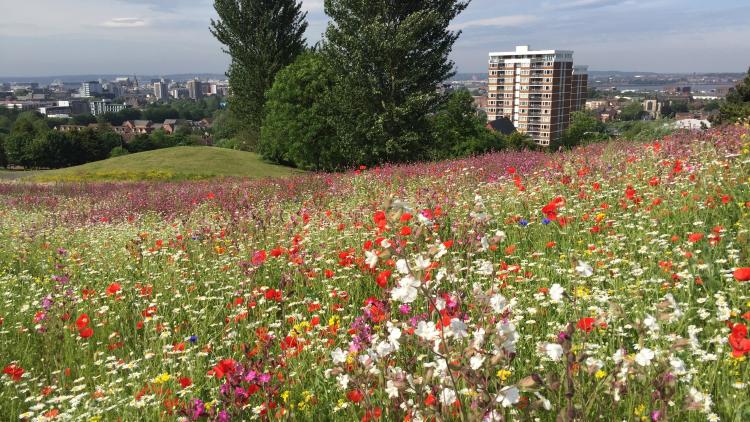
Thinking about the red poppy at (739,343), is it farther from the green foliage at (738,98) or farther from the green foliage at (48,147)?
the green foliage at (48,147)

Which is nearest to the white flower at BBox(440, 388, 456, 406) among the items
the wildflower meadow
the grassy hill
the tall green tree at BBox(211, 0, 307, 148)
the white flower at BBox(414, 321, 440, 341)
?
the wildflower meadow

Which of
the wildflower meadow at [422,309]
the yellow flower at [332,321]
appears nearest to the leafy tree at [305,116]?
the wildflower meadow at [422,309]

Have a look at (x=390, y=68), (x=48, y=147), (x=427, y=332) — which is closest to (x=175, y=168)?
(x=390, y=68)

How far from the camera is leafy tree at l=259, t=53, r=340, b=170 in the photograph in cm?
3653

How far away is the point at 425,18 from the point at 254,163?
2074 centimetres

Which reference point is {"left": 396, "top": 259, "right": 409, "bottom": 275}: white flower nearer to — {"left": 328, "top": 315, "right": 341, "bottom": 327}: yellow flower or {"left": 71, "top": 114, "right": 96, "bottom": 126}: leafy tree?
Result: {"left": 328, "top": 315, "right": 341, "bottom": 327}: yellow flower

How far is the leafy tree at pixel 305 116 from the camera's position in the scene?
120 feet

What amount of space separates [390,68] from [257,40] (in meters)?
18.9

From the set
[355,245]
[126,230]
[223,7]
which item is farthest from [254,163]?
[355,245]

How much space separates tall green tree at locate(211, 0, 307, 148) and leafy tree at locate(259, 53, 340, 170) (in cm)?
449

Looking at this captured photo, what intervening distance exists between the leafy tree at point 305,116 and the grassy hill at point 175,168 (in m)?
2.17

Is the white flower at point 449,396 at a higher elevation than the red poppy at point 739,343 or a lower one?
lower

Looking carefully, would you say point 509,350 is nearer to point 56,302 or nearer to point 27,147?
point 56,302

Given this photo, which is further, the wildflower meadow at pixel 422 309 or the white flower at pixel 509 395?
the wildflower meadow at pixel 422 309
